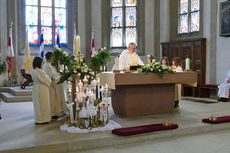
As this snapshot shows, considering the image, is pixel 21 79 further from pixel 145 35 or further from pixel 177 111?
pixel 177 111

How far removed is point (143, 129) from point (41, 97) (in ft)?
8.20

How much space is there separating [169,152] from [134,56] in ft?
13.2

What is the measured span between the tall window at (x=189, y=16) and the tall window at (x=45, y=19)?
6554 mm

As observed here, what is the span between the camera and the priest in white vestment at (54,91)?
6.88 metres

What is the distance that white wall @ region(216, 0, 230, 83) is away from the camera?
37.5ft

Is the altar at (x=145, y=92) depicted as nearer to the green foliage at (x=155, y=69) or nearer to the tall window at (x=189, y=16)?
the green foliage at (x=155, y=69)

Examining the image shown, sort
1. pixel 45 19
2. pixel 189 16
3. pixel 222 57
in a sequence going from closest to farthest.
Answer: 1. pixel 222 57
2. pixel 189 16
3. pixel 45 19

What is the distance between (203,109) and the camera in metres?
8.48

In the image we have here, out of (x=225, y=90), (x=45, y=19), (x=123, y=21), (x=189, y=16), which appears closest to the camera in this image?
(x=225, y=90)

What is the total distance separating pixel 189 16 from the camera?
13.7m

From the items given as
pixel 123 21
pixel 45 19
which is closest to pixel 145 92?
pixel 123 21

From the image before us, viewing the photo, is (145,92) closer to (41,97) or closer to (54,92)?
(54,92)

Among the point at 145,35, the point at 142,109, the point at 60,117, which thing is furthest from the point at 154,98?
the point at 145,35

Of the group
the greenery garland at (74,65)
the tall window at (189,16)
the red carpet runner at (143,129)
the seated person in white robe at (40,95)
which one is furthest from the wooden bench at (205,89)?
the seated person in white robe at (40,95)
